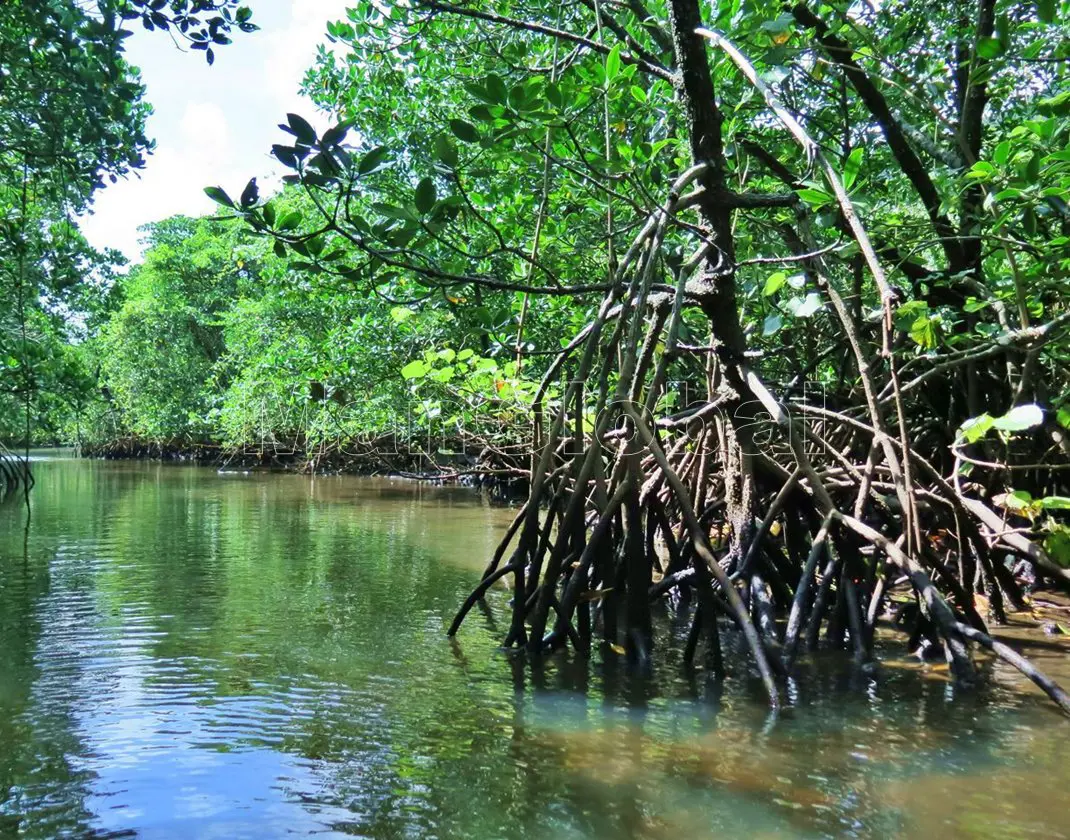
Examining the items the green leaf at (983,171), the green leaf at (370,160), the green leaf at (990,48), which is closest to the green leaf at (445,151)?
the green leaf at (370,160)

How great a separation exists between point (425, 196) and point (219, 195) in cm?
70

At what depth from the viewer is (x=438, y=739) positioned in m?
3.19

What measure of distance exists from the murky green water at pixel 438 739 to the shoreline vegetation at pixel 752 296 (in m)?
0.30

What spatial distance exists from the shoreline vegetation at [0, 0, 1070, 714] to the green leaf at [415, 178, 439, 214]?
0.07 m

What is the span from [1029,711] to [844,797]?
52.0 inches

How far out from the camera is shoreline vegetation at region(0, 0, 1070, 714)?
362cm

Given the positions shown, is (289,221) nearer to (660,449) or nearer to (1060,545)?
(660,449)

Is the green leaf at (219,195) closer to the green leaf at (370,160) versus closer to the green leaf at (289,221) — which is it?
the green leaf at (289,221)

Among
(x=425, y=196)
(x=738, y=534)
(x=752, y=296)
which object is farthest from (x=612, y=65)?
(x=738, y=534)

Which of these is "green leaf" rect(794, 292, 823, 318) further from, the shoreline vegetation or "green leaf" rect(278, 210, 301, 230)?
"green leaf" rect(278, 210, 301, 230)

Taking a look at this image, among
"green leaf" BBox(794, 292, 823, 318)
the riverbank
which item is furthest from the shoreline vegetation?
the riverbank

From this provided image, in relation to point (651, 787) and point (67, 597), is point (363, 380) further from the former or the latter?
point (651, 787)

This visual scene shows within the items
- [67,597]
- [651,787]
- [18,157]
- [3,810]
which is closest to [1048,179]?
[651,787]

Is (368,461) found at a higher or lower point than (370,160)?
lower
